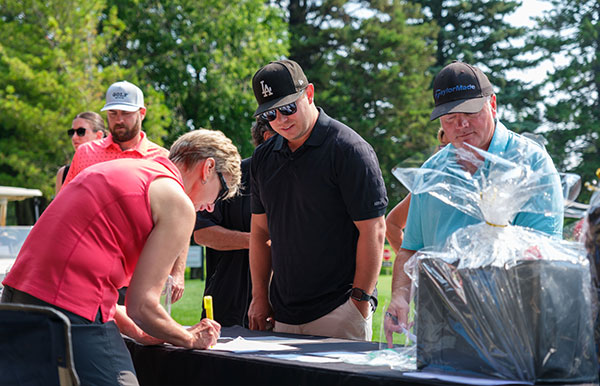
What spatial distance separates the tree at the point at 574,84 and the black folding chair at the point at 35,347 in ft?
89.0

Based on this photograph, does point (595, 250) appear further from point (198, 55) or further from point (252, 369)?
point (198, 55)

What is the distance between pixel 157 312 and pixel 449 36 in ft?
97.8

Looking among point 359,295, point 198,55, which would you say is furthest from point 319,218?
point 198,55

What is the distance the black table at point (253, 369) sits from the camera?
6.12 ft

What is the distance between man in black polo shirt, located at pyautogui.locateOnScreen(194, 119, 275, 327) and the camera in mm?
3840

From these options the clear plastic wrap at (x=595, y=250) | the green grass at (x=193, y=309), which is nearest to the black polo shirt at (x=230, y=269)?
the clear plastic wrap at (x=595, y=250)

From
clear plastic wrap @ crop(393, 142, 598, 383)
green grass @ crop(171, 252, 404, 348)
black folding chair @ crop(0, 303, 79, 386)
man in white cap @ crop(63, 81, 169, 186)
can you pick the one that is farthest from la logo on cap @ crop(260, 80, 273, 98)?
green grass @ crop(171, 252, 404, 348)

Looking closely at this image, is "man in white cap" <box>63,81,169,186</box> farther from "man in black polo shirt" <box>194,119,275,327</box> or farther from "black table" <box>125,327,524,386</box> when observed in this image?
"black table" <box>125,327,524,386</box>

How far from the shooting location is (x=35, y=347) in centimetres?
176

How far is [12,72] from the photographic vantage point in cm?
1681

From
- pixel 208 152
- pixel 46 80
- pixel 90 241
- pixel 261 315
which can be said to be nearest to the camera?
pixel 90 241

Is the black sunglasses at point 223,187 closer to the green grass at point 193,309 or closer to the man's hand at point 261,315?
the man's hand at point 261,315

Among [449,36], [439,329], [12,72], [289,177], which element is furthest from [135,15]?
[439,329]

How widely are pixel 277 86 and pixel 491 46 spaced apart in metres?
29.3
